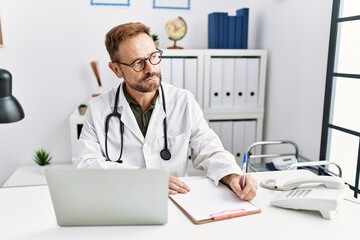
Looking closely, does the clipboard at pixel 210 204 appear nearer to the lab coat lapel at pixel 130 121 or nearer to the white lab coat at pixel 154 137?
the white lab coat at pixel 154 137

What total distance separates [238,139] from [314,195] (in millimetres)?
1602

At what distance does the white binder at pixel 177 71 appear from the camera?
242 cm

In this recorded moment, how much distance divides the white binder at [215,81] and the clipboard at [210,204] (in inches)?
53.9

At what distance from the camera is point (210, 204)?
1.06m

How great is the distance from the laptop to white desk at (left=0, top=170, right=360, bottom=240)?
0.03 meters

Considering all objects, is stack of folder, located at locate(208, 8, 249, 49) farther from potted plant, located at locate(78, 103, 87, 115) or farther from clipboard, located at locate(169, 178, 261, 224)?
clipboard, located at locate(169, 178, 261, 224)

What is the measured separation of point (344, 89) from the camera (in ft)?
6.24

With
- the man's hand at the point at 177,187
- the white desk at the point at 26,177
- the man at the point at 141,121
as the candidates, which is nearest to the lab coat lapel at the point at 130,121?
the man at the point at 141,121

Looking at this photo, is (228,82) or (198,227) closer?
(198,227)

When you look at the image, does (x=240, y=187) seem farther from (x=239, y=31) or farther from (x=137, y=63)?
(x=239, y=31)

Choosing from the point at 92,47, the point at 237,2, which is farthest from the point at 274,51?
the point at 92,47

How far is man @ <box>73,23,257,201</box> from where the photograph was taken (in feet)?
4.69

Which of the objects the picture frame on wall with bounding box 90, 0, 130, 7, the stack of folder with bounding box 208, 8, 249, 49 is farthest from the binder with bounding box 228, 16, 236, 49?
the picture frame on wall with bounding box 90, 0, 130, 7

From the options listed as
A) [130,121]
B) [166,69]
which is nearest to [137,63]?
[130,121]
